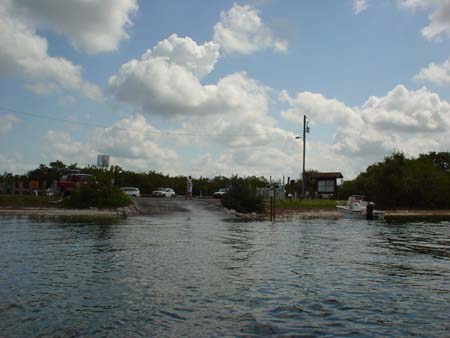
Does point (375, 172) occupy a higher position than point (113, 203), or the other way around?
point (375, 172)

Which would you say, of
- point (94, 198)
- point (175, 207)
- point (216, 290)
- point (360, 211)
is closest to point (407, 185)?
point (360, 211)

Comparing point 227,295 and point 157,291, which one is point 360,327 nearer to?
point 227,295

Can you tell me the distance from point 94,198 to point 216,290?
93.5 ft

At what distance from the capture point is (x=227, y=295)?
871cm

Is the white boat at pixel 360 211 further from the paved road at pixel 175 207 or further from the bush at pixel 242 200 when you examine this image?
the paved road at pixel 175 207

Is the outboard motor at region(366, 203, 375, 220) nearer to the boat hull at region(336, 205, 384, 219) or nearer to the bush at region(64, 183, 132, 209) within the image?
the boat hull at region(336, 205, 384, 219)

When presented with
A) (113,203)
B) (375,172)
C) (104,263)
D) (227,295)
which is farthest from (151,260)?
(375,172)

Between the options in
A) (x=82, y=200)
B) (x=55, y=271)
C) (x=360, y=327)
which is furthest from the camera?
(x=82, y=200)

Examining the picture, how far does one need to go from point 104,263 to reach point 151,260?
1.34 m

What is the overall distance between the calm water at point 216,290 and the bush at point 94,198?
19132mm

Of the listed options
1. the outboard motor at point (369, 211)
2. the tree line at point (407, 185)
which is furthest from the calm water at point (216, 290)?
the tree line at point (407, 185)

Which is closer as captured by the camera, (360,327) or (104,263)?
(360,327)

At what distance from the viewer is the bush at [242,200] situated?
129 feet

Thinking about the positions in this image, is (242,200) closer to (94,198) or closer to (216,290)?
(94,198)
